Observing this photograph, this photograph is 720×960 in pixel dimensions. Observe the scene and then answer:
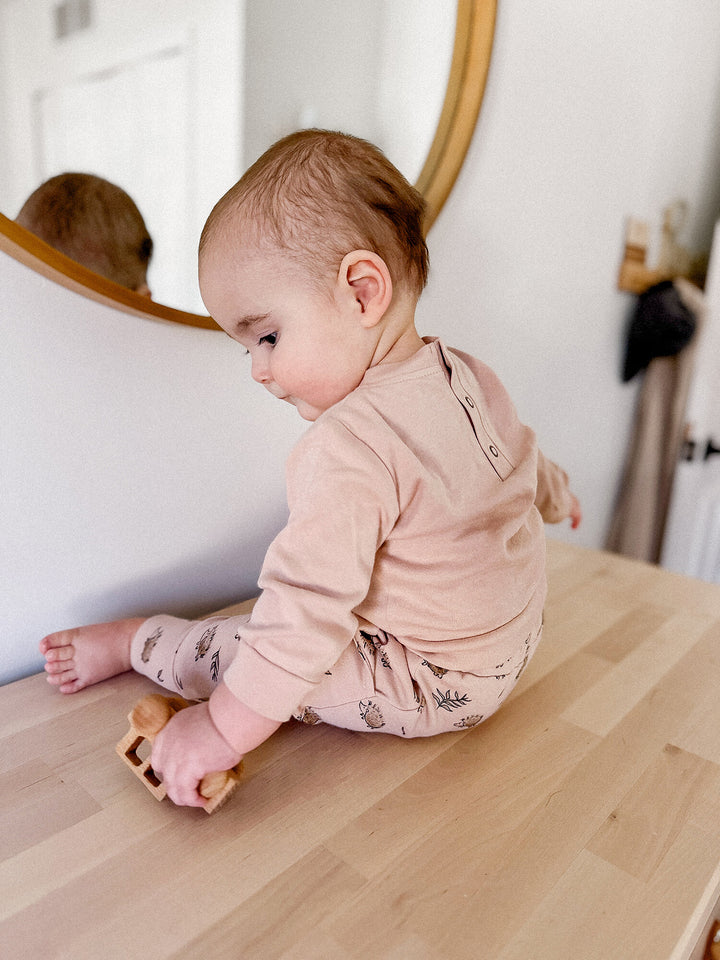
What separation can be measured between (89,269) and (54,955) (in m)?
0.53

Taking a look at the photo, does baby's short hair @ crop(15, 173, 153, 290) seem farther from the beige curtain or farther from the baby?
the beige curtain

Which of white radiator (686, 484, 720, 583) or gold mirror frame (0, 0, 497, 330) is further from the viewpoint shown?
white radiator (686, 484, 720, 583)

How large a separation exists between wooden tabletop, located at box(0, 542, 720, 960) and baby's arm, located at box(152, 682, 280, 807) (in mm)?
35

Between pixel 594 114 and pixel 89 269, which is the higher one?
pixel 594 114

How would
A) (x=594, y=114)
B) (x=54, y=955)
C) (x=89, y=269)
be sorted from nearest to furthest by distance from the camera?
(x=54, y=955), (x=89, y=269), (x=594, y=114)

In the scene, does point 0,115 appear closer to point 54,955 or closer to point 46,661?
point 46,661

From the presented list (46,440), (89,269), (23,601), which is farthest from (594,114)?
(23,601)

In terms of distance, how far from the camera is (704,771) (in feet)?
1.94

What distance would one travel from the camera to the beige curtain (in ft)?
5.26

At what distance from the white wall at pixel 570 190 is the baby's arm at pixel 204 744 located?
2.19 feet

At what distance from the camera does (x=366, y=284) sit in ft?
1.83

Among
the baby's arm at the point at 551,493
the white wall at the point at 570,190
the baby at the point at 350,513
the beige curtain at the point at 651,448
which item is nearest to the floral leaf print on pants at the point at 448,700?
the baby at the point at 350,513

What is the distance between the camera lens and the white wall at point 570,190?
39.0 inches

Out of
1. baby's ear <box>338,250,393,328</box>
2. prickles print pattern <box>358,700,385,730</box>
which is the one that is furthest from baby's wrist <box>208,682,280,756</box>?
baby's ear <box>338,250,393,328</box>
